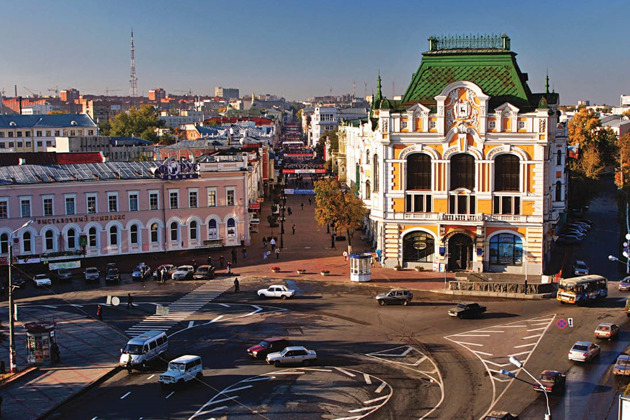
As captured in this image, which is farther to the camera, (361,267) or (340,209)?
(340,209)

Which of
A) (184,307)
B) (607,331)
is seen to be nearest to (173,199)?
(184,307)

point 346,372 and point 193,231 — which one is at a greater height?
point 193,231

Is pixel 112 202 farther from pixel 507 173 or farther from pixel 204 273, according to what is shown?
pixel 507 173

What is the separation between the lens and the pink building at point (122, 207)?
6825cm

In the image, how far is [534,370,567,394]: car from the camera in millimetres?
36781

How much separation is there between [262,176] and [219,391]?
99379mm

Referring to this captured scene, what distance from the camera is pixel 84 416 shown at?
3475 centimetres

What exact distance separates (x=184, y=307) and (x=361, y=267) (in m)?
15.6

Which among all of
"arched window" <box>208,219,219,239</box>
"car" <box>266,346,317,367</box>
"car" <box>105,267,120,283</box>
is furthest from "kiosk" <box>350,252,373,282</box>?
"car" <box>266,346,317,367</box>

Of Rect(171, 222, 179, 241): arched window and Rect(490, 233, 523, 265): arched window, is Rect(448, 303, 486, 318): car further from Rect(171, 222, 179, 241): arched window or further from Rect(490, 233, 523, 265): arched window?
Rect(171, 222, 179, 241): arched window

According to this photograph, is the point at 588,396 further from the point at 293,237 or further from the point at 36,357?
the point at 293,237

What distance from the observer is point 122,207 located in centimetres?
7219

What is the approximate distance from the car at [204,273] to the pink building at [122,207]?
9.49m

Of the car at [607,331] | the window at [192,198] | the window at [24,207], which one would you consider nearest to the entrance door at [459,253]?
the car at [607,331]
